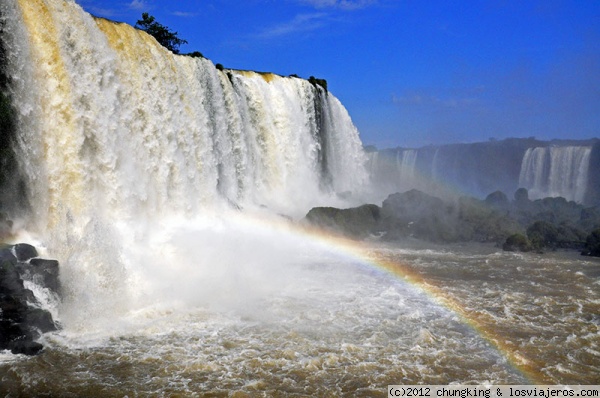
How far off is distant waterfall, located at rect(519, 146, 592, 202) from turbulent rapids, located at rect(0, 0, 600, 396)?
64.6ft

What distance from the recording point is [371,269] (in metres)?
14.4

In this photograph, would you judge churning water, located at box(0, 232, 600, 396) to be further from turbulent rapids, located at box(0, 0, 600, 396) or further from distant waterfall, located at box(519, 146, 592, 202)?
distant waterfall, located at box(519, 146, 592, 202)

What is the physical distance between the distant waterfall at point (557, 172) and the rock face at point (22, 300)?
3203 cm

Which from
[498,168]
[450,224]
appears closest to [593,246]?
[450,224]

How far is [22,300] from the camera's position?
27.1 feet

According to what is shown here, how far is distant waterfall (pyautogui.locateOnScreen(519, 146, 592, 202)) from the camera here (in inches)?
1275

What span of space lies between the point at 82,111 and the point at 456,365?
9.48m

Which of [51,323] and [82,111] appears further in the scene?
[82,111]

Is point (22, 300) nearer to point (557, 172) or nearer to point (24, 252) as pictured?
point (24, 252)

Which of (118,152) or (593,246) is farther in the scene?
(593,246)

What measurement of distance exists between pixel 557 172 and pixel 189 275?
29.8m

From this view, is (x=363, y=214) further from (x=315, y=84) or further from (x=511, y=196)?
(x=511, y=196)

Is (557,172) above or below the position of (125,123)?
above

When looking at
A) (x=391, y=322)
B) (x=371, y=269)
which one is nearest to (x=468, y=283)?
(x=371, y=269)
